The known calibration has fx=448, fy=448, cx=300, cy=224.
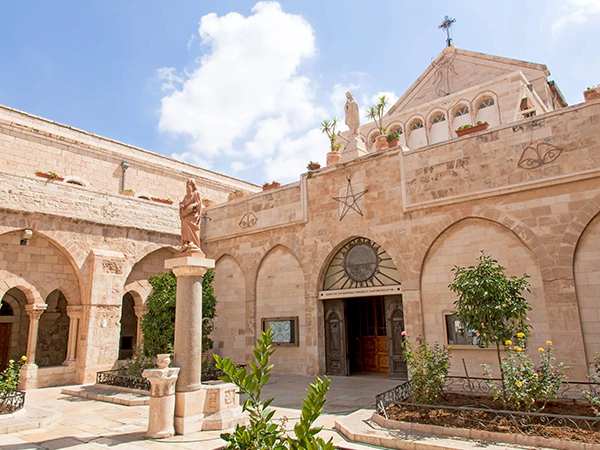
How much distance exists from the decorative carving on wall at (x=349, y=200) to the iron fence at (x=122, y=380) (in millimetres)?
6840

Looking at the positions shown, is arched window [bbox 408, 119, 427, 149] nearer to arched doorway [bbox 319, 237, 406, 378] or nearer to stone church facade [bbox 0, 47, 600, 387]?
stone church facade [bbox 0, 47, 600, 387]

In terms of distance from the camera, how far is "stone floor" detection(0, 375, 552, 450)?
6.30m

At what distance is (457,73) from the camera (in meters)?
23.4

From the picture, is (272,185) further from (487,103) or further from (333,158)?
(487,103)

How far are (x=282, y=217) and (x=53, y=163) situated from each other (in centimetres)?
902

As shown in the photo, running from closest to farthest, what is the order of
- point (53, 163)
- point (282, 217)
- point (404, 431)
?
point (404, 431)
point (282, 217)
point (53, 163)

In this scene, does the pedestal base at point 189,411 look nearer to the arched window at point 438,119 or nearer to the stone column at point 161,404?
the stone column at point 161,404

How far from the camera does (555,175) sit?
9836 mm

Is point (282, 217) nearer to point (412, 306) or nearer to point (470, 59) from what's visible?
point (412, 306)

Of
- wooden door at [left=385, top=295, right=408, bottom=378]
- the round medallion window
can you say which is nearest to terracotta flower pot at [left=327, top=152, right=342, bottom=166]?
the round medallion window

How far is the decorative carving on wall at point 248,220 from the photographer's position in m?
15.2

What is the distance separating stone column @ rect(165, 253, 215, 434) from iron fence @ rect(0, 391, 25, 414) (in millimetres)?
3277

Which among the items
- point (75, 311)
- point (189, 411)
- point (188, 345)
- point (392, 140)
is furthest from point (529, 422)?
point (75, 311)

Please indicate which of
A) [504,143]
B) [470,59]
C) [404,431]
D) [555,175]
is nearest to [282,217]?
[504,143]
